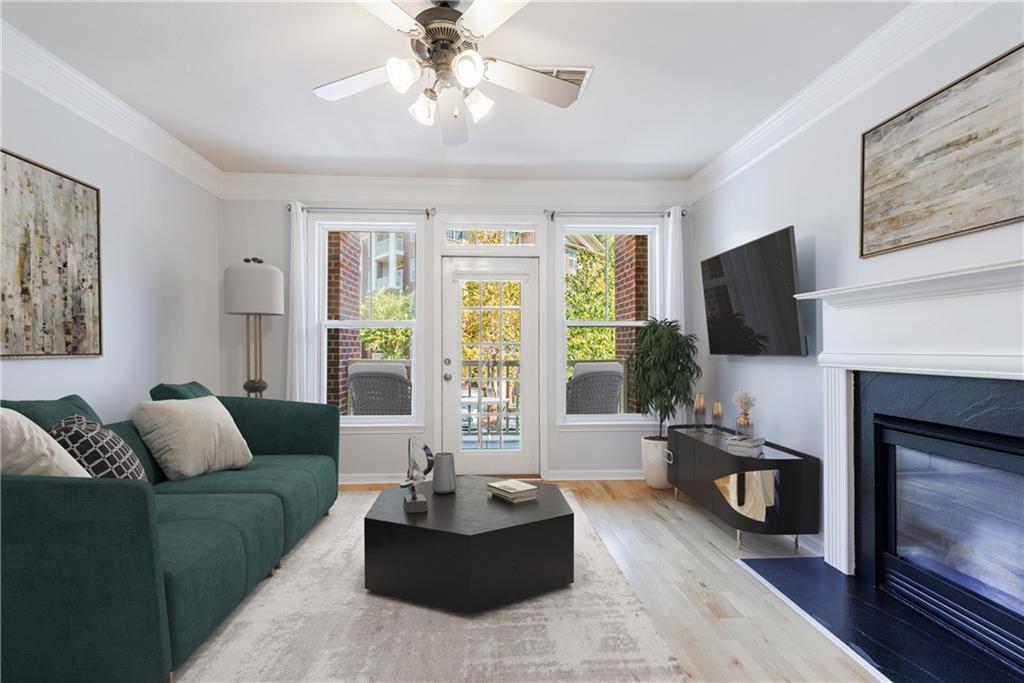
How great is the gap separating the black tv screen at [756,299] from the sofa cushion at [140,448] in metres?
3.35

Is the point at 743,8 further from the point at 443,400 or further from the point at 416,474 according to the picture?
the point at 443,400

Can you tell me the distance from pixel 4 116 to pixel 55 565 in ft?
6.82

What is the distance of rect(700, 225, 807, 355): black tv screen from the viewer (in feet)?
10.2

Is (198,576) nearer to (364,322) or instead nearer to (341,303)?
(364,322)

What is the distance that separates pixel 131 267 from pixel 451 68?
246cm

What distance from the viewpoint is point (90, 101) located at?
3.07 meters

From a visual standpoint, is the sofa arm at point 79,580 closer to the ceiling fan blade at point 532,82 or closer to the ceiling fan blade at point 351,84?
the ceiling fan blade at point 351,84

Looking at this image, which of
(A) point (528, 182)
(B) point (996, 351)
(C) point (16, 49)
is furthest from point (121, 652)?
(A) point (528, 182)

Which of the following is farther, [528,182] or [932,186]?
[528,182]

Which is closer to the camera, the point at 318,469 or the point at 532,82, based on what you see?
the point at 532,82

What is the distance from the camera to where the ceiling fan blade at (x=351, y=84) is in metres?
2.38

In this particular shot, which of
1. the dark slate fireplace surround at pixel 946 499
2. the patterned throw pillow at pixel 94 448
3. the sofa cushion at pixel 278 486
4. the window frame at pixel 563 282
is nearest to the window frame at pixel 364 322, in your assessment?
the window frame at pixel 563 282

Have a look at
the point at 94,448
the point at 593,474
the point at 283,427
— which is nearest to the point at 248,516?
the point at 94,448

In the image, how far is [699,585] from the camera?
105 inches
